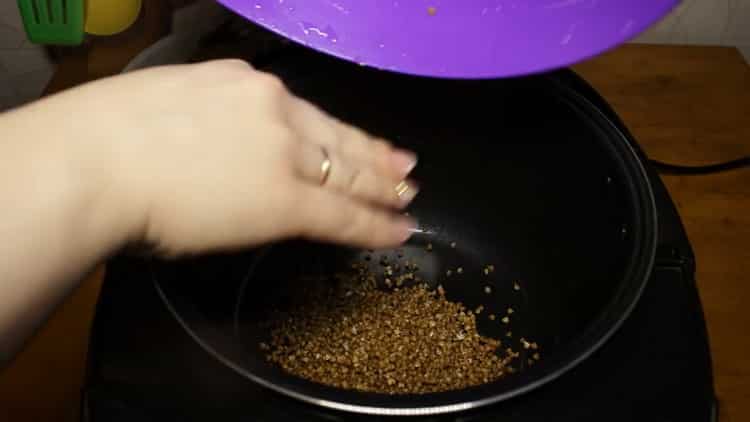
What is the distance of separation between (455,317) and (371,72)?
26 centimetres

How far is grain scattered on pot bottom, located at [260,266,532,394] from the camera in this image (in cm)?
65

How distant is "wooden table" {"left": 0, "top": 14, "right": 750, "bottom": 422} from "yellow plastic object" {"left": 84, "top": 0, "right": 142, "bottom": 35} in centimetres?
6

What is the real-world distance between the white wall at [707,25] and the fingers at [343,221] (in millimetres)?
669

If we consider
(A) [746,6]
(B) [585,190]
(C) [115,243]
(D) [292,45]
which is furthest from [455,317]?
(A) [746,6]

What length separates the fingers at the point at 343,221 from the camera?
0.39m

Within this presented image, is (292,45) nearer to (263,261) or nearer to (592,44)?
(263,261)

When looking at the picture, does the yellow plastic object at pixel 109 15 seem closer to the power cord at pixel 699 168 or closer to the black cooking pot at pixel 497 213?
the black cooking pot at pixel 497 213

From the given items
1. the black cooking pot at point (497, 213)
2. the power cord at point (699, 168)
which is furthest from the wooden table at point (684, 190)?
the black cooking pot at point (497, 213)

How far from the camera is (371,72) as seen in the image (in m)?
0.68

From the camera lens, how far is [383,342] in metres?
0.68

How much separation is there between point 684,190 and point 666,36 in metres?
0.29

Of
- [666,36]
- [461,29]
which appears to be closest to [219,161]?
[461,29]

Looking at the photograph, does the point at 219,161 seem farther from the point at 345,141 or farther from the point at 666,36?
the point at 666,36

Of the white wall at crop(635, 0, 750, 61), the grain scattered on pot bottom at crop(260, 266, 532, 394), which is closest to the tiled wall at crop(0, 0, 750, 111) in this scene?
the white wall at crop(635, 0, 750, 61)
